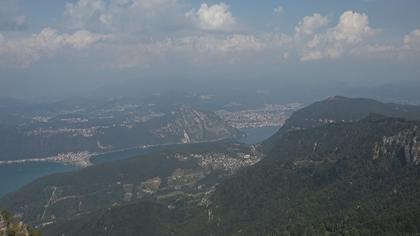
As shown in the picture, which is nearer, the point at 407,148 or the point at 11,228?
the point at 11,228

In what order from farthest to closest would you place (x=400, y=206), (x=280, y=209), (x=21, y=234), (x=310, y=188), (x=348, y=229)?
(x=310, y=188) < (x=280, y=209) < (x=400, y=206) < (x=348, y=229) < (x=21, y=234)

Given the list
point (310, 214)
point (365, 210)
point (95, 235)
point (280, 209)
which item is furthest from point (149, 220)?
point (365, 210)

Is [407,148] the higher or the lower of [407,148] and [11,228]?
the lower

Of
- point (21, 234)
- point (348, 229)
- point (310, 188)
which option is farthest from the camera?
point (310, 188)

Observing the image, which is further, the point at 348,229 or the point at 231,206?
the point at 231,206

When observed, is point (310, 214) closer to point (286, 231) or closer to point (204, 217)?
point (286, 231)

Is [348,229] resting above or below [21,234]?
below

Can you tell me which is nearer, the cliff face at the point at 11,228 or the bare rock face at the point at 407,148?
the cliff face at the point at 11,228

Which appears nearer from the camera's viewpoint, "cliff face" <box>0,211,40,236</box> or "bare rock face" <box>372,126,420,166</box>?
"cliff face" <box>0,211,40,236</box>
